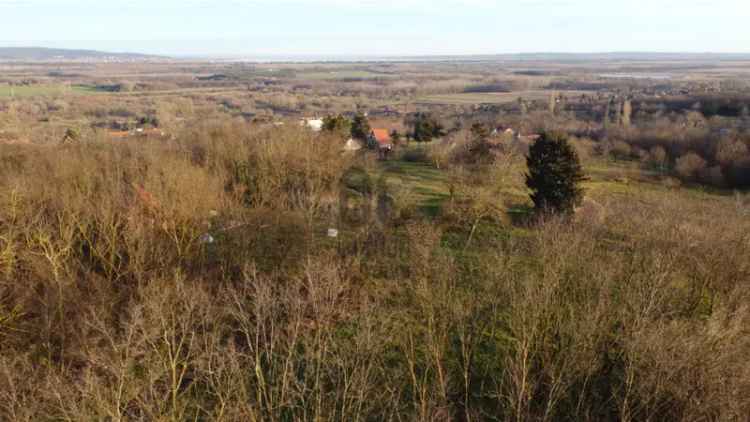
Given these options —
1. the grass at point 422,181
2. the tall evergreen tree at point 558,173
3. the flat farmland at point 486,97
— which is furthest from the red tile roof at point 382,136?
the flat farmland at point 486,97

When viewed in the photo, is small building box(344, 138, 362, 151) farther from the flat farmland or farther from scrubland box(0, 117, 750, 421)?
the flat farmland

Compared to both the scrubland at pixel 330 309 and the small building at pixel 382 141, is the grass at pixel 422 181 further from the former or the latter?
the scrubland at pixel 330 309

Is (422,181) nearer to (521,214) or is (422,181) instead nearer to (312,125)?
(521,214)

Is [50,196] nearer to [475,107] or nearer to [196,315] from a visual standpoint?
[196,315]

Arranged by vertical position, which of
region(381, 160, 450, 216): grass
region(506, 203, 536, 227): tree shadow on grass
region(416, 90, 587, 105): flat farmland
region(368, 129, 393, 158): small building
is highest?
region(416, 90, 587, 105): flat farmland

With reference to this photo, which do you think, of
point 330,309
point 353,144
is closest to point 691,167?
point 353,144

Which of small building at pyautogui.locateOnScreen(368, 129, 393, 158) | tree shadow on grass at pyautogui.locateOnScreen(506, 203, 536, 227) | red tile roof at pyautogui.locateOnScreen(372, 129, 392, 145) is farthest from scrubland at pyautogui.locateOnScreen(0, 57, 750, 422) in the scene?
red tile roof at pyautogui.locateOnScreen(372, 129, 392, 145)
